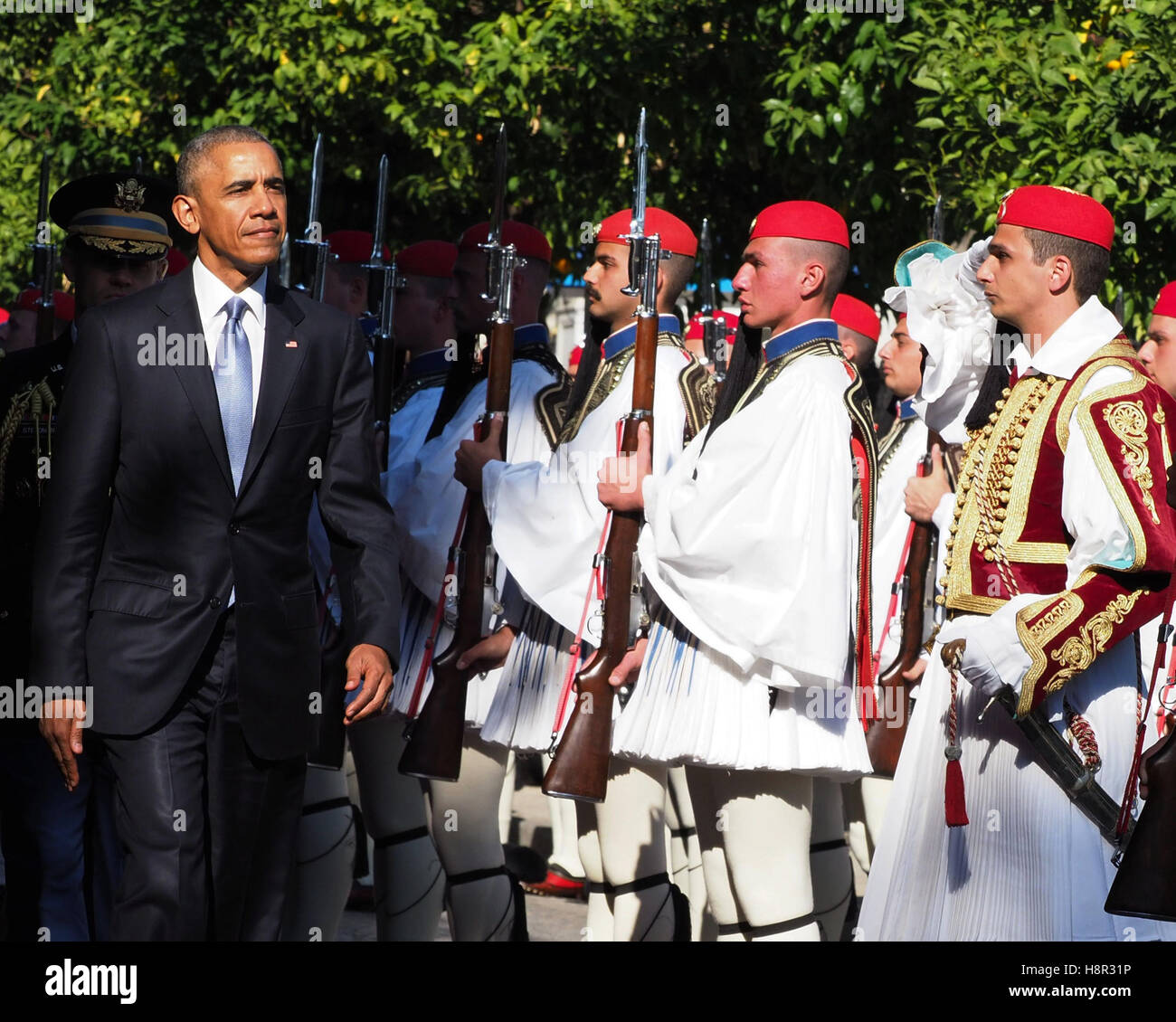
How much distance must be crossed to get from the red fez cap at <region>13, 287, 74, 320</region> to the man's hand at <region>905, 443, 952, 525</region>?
377cm

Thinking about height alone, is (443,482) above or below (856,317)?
below

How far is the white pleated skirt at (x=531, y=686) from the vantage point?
216 inches

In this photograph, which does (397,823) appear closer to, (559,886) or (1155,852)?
(559,886)

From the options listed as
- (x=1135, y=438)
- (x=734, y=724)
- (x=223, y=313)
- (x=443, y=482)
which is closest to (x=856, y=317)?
(x=443, y=482)

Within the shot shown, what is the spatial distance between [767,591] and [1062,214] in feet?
3.77

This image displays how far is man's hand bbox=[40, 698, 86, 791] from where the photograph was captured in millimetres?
3811

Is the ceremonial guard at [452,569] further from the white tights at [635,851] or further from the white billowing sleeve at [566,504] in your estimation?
the white tights at [635,851]

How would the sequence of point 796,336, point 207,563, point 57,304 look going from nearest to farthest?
point 207,563
point 796,336
point 57,304

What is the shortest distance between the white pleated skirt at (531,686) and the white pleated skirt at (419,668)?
0.42 feet

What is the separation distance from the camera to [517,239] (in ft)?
20.8

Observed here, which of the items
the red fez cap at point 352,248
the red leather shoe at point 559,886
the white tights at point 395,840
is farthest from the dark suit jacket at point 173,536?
the red leather shoe at point 559,886

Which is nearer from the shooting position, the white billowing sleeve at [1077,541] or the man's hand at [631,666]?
the white billowing sleeve at [1077,541]

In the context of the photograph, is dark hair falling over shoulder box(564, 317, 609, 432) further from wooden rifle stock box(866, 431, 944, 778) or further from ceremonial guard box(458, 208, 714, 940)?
wooden rifle stock box(866, 431, 944, 778)

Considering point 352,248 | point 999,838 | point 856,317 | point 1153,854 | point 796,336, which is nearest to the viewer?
point 1153,854
